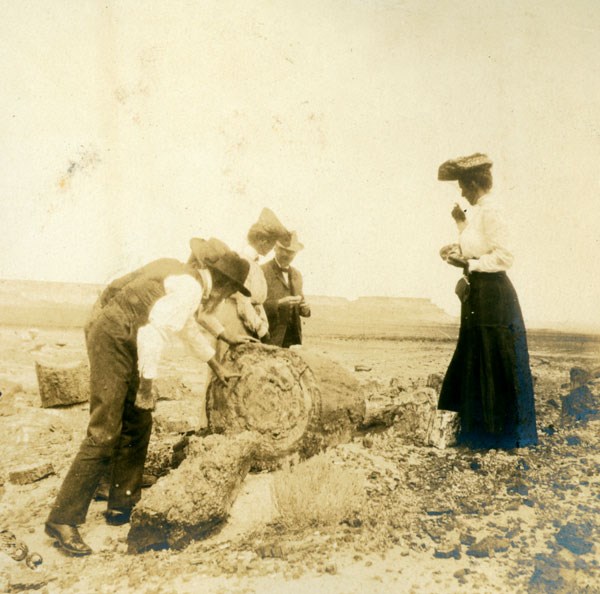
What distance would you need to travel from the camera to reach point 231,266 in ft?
11.9

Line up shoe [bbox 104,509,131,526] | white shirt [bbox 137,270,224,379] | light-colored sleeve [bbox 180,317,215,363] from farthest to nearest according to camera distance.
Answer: light-colored sleeve [bbox 180,317,215,363] → shoe [bbox 104,509,131,526] → white shirt [bbox 137,270,224,379]

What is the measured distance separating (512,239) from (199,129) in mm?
2492

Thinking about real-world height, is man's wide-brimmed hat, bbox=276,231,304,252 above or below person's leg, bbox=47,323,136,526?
above

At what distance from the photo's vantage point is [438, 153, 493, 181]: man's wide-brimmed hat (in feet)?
13.6

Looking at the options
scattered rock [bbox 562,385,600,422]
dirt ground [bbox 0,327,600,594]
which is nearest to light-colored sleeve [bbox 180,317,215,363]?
dirt ground [bbox 0,327,600,594]

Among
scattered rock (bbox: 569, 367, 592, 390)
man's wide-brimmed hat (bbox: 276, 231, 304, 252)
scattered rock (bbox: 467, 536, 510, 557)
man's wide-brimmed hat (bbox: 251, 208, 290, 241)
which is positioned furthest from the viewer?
scattered rock (bbox: 569, 367, 592, 390)

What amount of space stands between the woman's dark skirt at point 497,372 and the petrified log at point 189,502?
1.78 meters

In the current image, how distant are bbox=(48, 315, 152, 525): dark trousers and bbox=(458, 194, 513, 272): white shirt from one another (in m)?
2.47

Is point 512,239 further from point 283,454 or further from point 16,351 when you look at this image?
point 16,351

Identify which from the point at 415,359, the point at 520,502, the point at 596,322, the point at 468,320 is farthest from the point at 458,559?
the point at 415,359

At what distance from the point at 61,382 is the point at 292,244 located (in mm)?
2377

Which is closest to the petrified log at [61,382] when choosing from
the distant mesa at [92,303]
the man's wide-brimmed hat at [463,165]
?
the distant mesa at [92,303]

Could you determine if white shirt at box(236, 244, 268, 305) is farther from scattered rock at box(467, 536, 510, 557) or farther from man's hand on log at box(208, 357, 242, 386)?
scattered rock at box(467, 536, 510, 557)

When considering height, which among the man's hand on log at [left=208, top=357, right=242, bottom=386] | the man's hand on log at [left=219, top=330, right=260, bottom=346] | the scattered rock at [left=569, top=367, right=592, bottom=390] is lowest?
the scattered rock at [left=569, top=367, right=592, bottom=390]
